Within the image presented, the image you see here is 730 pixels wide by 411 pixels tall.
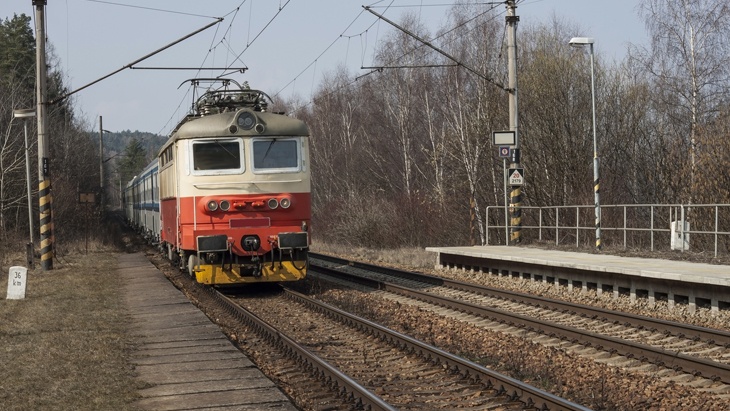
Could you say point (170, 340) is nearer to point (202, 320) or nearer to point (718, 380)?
point (202, 320)

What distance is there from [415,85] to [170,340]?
3438 cm

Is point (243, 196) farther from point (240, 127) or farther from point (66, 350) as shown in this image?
point (66, 350)

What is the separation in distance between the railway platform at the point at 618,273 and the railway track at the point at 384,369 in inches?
174

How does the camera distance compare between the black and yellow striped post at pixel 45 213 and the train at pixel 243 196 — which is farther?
the black and yellow striped post at pixel 45 213

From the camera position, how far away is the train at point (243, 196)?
15.1m

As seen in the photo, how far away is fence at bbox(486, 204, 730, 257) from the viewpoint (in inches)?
722

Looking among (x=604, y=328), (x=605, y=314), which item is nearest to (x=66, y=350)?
(x=604, y=328)

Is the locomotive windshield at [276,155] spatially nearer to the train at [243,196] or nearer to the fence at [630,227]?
the train at [243,196]

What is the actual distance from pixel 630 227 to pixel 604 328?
46.3ft

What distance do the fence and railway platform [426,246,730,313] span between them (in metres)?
1.44

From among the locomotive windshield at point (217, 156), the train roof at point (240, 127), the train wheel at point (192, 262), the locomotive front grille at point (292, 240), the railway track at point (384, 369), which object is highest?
the train roof at point (240, 127)

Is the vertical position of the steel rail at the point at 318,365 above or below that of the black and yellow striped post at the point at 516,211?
below

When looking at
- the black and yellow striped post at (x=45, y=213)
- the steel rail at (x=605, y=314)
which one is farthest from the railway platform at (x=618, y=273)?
the black and yellow striped post at (x=45, y=213)

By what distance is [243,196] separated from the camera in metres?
15.3
